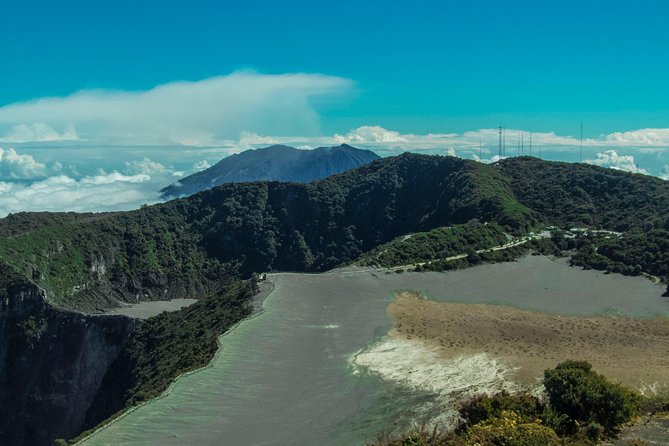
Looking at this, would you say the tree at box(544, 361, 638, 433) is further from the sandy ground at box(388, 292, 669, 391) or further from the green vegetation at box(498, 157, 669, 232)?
the green vegetation at box(498, 157, 669, 232)

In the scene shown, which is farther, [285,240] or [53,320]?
[285,240]

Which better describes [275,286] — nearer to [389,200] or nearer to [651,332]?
[651,332]

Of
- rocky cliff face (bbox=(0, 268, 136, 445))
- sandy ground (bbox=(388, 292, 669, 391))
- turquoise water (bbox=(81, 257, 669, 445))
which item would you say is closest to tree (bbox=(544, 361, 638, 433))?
turquoise water (bbox=(81, 257, 669, 445))

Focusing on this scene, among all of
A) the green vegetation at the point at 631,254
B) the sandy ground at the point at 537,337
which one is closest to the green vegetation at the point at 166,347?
the sandy ground at the point at 537,337

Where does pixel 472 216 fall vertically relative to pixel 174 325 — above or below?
above

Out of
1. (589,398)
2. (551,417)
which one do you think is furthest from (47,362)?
(589,398)

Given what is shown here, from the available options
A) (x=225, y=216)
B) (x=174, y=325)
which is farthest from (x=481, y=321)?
(x=225, y=216)
